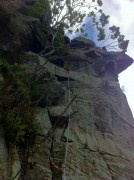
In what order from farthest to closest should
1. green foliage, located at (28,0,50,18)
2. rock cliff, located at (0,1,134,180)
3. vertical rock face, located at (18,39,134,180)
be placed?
green foliage, located at (28,0,50,18), vertical rock face, located at (18,39,134,180), rock cliff, located at (0,1,134,180)

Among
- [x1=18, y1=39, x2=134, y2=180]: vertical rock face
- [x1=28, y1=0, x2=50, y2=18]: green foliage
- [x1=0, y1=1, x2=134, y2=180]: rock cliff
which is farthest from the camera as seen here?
[x1=28, y1=0, x2=50, y2=18]: green foliage

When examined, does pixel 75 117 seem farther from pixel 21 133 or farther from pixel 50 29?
pixel 50 29

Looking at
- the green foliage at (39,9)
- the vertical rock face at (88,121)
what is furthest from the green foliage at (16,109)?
the green foliage at (39,9)

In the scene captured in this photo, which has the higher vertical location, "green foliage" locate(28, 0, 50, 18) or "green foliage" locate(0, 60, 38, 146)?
"green foliage" locate(28, 0, 50, 18)

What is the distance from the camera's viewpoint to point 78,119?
13.8 m

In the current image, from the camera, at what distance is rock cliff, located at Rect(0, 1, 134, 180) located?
1032 centimetres

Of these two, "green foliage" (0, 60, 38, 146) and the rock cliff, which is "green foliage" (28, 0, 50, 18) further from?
"green foliage" (0, 60, 38, 146)

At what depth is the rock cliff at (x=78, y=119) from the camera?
10.3 m

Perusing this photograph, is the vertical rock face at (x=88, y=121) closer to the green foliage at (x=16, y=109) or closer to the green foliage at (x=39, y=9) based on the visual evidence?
the green foliage at (x=16, y=109)

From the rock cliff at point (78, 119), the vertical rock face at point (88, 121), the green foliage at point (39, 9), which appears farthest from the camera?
the green foliage at point (39, 9)

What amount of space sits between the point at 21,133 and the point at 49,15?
12569 mm

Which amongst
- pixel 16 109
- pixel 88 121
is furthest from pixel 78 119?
pixel 16 109

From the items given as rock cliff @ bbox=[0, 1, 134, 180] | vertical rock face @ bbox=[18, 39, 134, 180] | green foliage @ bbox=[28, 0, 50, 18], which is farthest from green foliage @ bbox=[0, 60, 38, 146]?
green foliage @ bbox=[28, 0, 50, 18]

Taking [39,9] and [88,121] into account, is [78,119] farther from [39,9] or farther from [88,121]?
[39,9]
